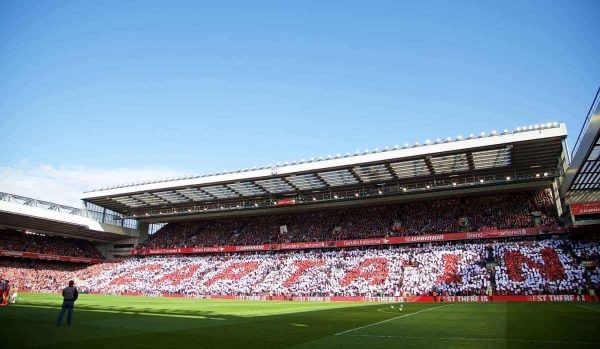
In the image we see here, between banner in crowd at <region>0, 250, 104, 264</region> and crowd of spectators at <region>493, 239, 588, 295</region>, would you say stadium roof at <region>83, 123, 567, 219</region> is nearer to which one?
crowd of spectators at <region>493, 239, 588, 295</region>

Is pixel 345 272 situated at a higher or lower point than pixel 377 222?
lower

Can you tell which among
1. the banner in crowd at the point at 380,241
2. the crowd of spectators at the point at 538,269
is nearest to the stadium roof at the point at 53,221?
the banner in crowd at the point at 380,241

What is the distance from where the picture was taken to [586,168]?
102 ft

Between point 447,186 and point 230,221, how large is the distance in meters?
35.1

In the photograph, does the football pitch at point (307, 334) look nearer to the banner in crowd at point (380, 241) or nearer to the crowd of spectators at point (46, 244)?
the banner in crowd at point (380, 241)

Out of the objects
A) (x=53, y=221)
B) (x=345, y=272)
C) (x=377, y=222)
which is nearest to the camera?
(x=345, y=272)

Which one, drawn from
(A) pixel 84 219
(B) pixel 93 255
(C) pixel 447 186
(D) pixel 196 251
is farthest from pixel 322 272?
(B) pixel 93 255

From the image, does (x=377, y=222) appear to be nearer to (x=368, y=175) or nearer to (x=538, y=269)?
(x=368, y=175)

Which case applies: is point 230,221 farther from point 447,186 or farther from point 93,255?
point 447,186

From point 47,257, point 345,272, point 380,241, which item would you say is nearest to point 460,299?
point 345,272

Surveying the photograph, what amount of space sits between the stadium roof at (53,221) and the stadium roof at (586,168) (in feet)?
209

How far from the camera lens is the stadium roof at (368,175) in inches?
1582

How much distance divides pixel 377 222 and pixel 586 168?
88.0ft

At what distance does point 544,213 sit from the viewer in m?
45.0
